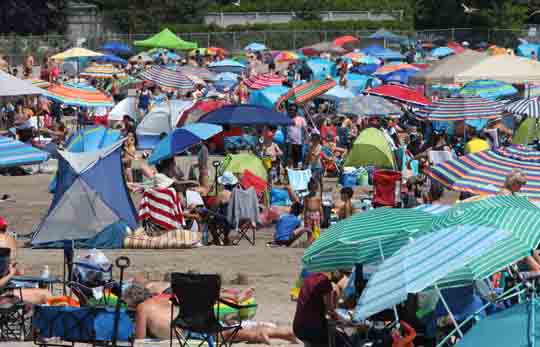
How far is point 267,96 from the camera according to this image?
27.7 meters

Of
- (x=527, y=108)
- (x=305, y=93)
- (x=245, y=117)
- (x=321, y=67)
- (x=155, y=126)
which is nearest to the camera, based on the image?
(x=245, y=117)

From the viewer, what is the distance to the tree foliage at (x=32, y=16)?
6544 cm

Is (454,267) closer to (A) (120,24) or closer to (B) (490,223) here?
(B) (490,223)

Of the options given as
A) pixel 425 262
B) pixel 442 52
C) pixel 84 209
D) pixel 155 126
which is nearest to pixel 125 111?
pixel 155 126

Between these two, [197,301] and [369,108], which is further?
[369,108]

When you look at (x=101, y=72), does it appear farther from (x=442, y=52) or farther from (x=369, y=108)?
(x=442, y=52)

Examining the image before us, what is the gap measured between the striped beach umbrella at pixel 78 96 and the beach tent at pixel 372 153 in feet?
25.2

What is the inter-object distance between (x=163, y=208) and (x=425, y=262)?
847 cm

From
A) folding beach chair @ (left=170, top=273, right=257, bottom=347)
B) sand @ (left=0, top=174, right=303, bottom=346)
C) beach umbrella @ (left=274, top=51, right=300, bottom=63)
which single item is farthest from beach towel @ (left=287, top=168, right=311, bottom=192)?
beach umbrella @ (left=274, top=51, right=300, bottom=63)

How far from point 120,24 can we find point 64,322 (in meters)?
60.9

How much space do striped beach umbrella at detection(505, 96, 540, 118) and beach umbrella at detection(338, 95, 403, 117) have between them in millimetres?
2911

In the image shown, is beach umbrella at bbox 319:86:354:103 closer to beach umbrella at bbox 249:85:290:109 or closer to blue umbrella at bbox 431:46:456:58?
beach umbrella at bbox 249:85:290:109

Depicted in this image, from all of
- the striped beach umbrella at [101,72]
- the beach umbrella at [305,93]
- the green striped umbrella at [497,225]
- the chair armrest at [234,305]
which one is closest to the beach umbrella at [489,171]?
the green striped umbrella at [497,225]

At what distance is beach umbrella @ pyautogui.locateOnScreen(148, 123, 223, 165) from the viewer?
1808cm
